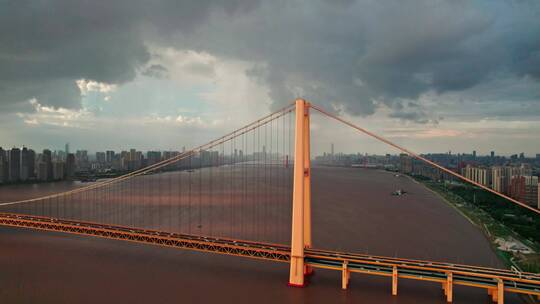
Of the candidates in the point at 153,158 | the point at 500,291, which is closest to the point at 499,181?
the point at 500,291

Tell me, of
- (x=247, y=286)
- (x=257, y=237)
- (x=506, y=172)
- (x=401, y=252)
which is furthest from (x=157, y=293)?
(x=506, y=172)

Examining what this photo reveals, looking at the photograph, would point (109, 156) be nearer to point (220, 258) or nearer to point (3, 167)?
point (3, 167)

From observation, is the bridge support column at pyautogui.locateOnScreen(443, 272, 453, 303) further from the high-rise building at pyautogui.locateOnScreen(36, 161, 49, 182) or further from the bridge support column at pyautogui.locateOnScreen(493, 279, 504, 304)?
the high-rise building at pyautogui.locateOnScreen(36, 161, 49, 182)

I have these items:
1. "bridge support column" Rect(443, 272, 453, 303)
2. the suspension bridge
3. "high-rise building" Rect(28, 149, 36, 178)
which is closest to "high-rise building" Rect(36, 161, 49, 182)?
"high-rise building" Rect(28, 149, 36, 178)

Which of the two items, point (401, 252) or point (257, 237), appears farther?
point (257, 237)

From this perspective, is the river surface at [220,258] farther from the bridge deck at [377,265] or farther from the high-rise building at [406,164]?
the high-rise building at [406,164]

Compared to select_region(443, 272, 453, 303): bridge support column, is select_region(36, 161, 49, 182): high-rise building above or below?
above

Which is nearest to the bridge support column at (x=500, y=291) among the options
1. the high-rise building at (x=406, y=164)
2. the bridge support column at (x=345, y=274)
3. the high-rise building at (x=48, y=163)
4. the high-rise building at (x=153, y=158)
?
the bridge support column at (x=345, y=274)

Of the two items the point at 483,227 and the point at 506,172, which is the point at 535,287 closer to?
the point at 483,227
